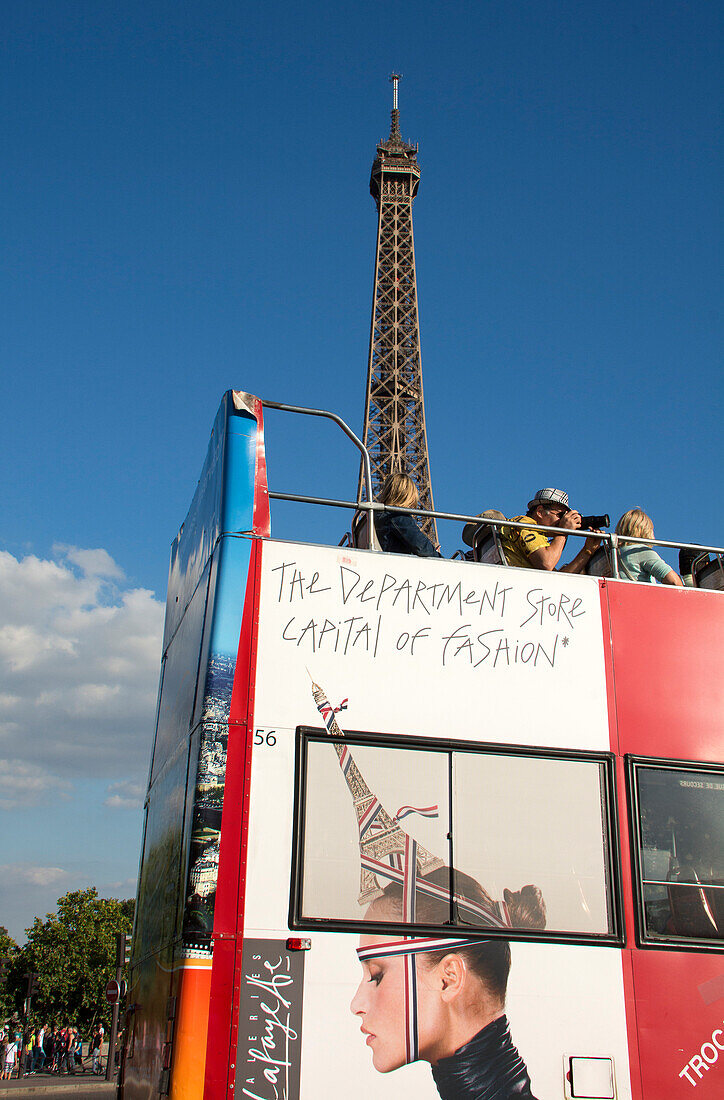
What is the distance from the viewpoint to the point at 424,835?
14.6 ft

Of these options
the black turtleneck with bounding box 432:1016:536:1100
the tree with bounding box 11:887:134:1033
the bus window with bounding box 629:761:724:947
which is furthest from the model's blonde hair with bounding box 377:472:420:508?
the tree with bounding box 11:887:134:1033

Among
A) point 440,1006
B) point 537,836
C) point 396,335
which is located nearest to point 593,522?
point 537,836

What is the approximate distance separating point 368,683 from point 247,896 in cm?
117

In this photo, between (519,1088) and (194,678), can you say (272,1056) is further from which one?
A: (194,678)

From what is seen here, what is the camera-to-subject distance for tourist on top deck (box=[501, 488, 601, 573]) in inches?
230

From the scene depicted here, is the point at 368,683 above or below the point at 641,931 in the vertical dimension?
above

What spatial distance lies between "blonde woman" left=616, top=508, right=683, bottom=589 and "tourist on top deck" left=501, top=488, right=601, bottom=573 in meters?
0.27

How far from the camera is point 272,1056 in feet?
13.0

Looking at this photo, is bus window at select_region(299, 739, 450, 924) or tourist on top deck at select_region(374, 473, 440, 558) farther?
tourist on top deck at select_region(374, 473, 440, 558)

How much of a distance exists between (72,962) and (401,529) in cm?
5415

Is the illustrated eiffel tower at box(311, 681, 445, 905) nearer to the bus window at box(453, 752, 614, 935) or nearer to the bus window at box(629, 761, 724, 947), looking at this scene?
the bus window at box(453, 752, 614, 935)

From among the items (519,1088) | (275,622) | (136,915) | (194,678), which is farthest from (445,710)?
(136,915)

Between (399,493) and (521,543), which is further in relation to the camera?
(521,543)

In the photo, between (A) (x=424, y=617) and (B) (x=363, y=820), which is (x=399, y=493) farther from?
(B) (x=363, y=820)
